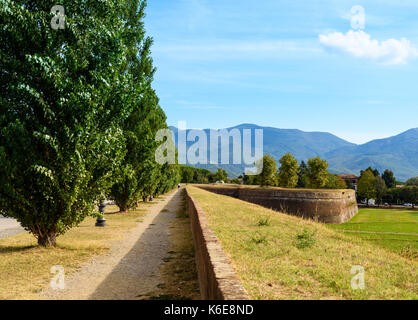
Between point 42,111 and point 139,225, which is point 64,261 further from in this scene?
point 139,225

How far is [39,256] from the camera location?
9.90 metres

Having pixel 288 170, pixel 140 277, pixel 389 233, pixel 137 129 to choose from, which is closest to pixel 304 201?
pixel 389 233

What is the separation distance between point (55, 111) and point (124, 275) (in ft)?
20.2

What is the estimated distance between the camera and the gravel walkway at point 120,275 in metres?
6.73

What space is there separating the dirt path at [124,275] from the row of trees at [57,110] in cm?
227

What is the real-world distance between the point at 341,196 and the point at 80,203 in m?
44.5

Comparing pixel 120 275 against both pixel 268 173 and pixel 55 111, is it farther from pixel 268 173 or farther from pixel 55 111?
pixel 268 173

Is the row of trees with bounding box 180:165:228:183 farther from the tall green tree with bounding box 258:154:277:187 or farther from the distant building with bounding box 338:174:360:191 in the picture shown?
the tall green tree with bounding box 258:154:277:187

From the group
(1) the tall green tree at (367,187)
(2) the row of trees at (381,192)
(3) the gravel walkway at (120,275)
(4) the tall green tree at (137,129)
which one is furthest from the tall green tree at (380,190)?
(3) the gravel walkway at (120,275)

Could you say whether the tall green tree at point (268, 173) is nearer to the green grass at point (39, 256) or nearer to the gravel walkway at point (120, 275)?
the green grass at point (39, 256)

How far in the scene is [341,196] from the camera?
47.7 metres

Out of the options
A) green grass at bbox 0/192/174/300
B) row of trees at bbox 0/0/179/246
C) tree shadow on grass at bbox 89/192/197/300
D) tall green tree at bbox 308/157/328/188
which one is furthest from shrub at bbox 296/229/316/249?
tall green tree at bbox 308/157/328/188

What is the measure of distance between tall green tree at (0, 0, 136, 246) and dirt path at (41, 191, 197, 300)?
7.47 ft
